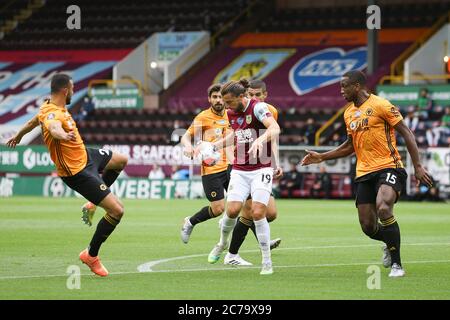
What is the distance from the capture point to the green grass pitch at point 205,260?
10836 millimetres

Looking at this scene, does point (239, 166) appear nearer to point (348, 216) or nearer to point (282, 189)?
point (348, 216)

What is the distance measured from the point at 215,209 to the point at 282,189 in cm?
1998

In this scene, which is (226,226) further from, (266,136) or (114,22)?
(114,22)

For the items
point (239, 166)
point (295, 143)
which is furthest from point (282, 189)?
point (239, 166)

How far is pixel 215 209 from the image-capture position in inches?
639

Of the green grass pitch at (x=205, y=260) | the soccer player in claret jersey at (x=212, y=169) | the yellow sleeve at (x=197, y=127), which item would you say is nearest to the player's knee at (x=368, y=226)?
the green grass pitch at (x=205, y=260)

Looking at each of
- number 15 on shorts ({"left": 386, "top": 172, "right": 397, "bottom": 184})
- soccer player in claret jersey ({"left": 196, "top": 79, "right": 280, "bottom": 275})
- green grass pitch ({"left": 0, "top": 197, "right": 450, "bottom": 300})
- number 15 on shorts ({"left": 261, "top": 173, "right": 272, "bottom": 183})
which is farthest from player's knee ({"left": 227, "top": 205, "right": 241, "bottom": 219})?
number 15 on shorts ({"left": 386, "top": 172, "right": 397, "bottom": 184})

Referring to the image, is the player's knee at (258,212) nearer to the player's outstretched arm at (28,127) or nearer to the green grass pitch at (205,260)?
the green grass pitch at (205,260)

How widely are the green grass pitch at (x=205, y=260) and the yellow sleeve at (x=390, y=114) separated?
1.88 metres

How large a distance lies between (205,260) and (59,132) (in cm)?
359

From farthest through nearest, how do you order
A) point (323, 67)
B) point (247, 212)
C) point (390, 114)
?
point (323, 67), point (247, 212), point (390, 114)

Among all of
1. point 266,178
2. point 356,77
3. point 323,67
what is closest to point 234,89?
point 266,178

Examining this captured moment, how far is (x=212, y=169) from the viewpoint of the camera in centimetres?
1659
